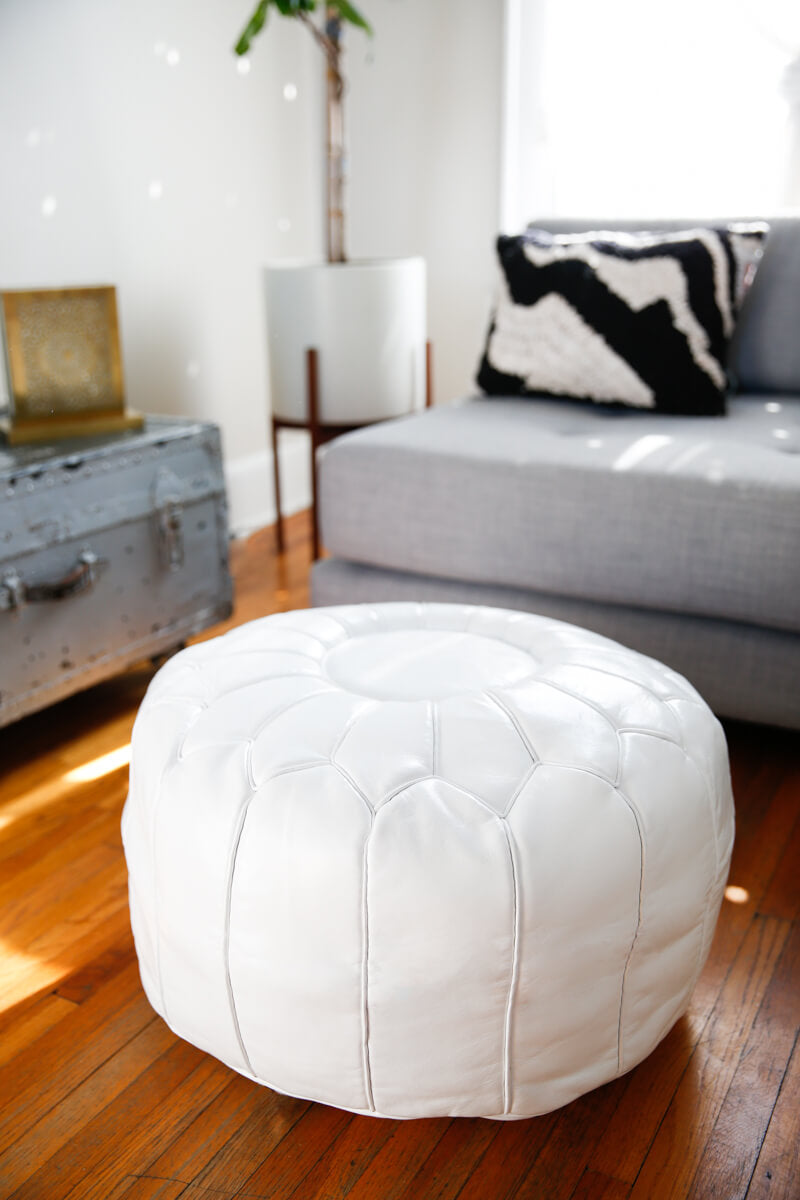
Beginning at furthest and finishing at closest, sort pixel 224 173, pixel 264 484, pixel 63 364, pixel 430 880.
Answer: pixel 264 484
pixel 224 173
pixel 63 364
pixel 430 880

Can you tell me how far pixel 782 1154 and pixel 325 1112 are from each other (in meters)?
0.42

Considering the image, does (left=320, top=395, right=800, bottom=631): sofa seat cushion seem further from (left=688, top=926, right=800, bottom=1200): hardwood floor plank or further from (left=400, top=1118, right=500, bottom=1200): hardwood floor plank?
(left=400, top=1118, right=500, bottom=1200): hardwood floor plank

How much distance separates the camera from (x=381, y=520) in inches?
70.4

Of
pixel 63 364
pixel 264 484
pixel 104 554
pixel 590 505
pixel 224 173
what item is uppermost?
pixel 224 173

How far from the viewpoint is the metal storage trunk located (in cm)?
156

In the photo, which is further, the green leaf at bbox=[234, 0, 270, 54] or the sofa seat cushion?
the green leaf at bbox=[234, 0, 270, 54]

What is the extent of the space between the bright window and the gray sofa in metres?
0.79

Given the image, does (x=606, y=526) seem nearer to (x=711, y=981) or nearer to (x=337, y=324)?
(x=711, y=981)

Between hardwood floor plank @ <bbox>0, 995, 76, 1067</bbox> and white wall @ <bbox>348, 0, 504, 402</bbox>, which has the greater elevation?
white wall @ <bbox>348, 0, 504, 402</bbox>

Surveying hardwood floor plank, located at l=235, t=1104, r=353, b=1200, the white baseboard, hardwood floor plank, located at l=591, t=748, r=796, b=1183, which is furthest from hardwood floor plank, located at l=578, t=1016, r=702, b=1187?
the white baseboard

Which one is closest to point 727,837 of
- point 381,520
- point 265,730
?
point 265,730

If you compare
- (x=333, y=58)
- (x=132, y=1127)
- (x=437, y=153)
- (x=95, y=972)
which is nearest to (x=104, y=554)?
(x=95, y=972)

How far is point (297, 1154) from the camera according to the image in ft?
2.97

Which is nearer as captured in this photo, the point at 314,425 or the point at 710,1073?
the point at 710,1073
